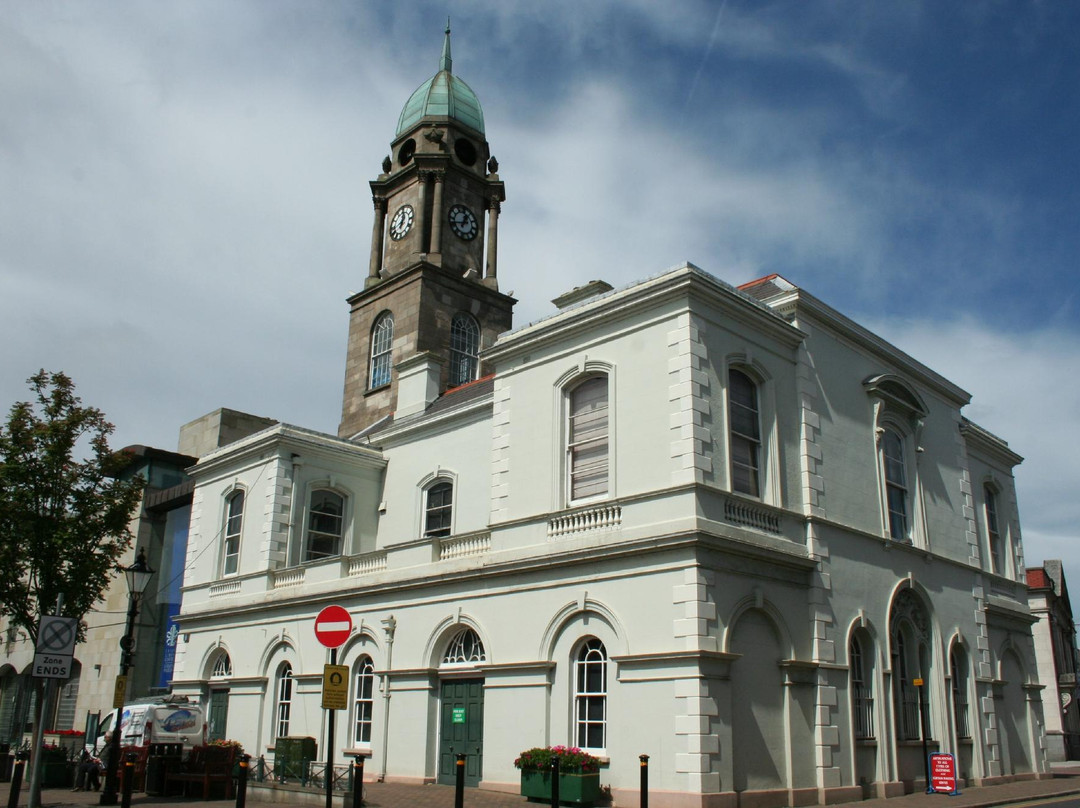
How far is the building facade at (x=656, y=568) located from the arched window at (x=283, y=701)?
10cm

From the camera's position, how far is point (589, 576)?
18.1 metres

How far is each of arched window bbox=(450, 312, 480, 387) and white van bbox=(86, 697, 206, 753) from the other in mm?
20377

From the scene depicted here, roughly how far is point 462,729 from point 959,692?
40.3ft

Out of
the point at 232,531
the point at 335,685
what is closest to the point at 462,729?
the point at 335,685

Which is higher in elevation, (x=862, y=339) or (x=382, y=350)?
(x=382, y=350)

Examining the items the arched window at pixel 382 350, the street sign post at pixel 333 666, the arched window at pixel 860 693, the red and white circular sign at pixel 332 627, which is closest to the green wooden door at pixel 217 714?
the street sign post at pixel 333 666

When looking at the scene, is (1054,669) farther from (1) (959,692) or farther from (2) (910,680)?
(2) (910,680)

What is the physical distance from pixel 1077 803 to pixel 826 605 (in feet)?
18.6

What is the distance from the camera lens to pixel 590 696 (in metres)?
17.7

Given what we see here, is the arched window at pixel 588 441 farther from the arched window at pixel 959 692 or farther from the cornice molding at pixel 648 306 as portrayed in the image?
the arched window at pixel 959 692

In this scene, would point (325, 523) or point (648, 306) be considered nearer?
point (648, 306)

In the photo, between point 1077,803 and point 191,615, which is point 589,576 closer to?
point 1077,803

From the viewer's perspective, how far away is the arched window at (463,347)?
4134cm

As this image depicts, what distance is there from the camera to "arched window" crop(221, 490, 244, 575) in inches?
A: 1129
